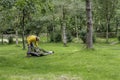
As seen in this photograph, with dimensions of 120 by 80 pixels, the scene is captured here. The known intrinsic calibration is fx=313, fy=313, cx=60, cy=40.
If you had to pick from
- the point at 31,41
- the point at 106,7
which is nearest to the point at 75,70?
the point at 31,41

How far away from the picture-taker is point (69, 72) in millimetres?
15281

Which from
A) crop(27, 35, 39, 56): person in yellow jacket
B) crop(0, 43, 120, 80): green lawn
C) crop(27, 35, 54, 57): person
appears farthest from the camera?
crop(27, 35, 39, 56): person in yellow jacket

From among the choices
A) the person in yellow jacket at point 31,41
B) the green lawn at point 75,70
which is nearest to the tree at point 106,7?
the person in yellow jacket at point 31,41

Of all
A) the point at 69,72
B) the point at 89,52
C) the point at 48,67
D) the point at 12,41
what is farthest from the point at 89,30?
the point at 12,41

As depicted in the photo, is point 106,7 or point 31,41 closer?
point 31,41

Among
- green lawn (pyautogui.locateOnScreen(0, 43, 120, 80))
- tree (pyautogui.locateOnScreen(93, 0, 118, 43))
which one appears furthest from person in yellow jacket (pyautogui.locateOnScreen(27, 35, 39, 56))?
tree (pyautogui.locateOnScreen(93, 0, 118, 43))

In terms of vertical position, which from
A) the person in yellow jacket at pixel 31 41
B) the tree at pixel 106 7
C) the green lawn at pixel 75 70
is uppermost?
the tree at pixel 106 7

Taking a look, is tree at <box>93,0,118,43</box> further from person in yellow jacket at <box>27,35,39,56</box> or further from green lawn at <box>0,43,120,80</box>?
green lawn at <box>0,43,120,80</box>

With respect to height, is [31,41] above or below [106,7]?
below

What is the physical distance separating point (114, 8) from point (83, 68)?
33550mm

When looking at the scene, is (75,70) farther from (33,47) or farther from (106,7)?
(106,7)

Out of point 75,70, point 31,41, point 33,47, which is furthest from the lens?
point 33,47

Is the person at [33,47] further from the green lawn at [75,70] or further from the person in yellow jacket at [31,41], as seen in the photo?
the green lawn at [75,70]

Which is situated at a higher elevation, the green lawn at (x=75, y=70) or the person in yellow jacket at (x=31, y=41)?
the person in yellow jacket at (x=31, y=41)
